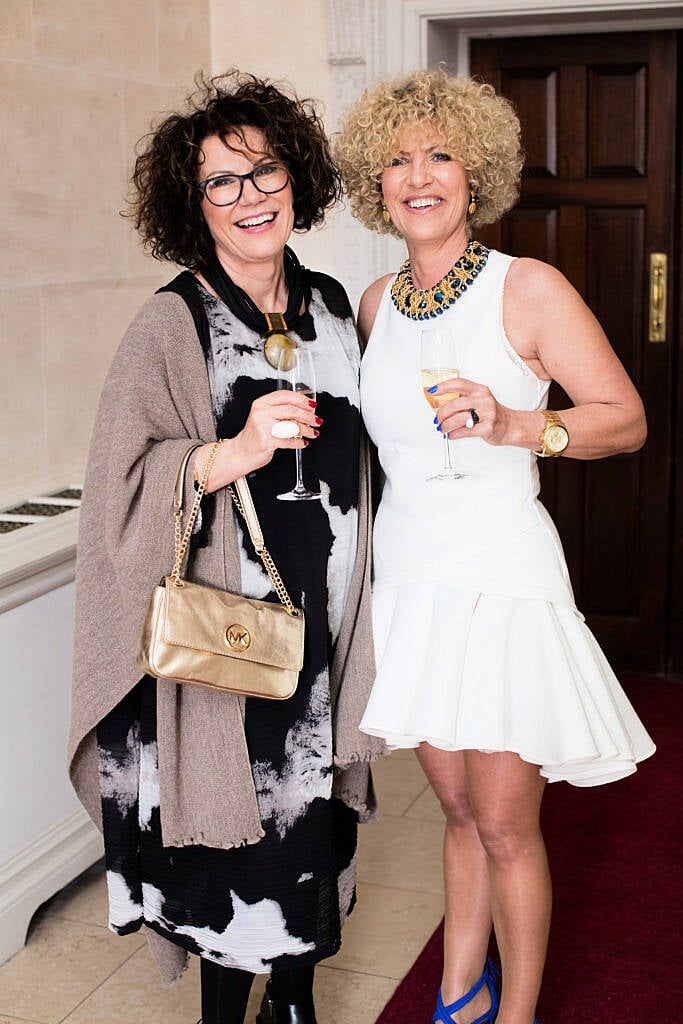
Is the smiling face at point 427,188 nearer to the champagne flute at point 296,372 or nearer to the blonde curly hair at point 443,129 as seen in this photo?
the blonde curly hair at point 443,129

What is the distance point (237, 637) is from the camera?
1981mm

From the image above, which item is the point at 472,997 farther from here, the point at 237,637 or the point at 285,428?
the point at 285,428

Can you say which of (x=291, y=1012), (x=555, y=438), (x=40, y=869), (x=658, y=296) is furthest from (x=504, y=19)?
(x=291, y=1012)

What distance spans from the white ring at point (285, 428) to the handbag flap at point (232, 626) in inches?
11.7

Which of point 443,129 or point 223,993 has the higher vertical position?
point 443,129

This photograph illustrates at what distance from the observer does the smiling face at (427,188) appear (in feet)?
7.09

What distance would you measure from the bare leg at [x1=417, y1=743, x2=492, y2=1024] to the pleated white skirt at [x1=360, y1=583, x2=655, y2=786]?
0.17 m

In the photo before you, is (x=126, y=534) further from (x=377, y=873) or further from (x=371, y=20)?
(x=371, y=20)

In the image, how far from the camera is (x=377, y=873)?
325 cm

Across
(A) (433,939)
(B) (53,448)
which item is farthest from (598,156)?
(A) (433,939)

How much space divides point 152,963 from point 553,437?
5.38 feet

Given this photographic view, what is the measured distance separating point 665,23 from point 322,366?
2.46 meters

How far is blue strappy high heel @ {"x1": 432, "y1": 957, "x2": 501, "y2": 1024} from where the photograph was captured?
2346 mm

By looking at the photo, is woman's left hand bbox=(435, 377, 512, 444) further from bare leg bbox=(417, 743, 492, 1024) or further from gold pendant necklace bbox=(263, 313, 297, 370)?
bare leg bbox=(417, 743, 492, 1024)
